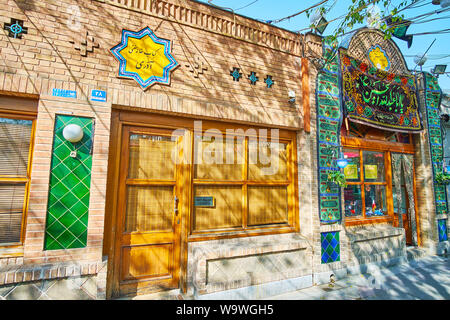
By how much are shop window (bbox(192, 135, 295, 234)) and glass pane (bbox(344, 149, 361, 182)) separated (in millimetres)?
1628

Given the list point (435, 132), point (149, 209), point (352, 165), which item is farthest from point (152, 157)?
point (435, 132)

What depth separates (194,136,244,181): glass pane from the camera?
395 centimetres

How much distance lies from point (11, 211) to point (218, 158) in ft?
Answer: 9.19

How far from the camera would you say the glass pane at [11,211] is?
9.44ft

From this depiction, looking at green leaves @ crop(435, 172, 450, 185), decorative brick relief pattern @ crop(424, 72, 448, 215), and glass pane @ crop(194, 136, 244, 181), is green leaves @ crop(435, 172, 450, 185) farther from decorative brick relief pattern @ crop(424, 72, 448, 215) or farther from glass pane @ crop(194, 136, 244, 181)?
glass pane @ crop(194, 136, 244, 181)

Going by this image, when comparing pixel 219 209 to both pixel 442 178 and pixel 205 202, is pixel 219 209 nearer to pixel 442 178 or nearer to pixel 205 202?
pixel 205 202

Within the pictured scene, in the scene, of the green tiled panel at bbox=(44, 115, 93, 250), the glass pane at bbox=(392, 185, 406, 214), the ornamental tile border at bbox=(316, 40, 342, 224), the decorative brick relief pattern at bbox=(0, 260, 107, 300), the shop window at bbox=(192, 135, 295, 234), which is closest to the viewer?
the decorative brick relief pattern at bbox=(0, 260, 107, 300)

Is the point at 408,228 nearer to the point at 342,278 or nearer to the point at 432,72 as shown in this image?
the point at 342,278

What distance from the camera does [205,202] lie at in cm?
392

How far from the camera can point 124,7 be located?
3.46m

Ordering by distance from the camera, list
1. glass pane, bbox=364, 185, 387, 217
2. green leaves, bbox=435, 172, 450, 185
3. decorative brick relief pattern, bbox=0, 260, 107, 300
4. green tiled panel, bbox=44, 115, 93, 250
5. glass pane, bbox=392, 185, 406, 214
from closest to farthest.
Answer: decorative brick relief pattern, bbox=0, 260, 107, 300 → green tiled panel, bbox=44, 115, 93, 250 → glass pane, bbox=364, 185, 387, 217 → glass pane, bbox=392, 185, 406, 214 → green leaves, bbox=435, 172, 450, 185

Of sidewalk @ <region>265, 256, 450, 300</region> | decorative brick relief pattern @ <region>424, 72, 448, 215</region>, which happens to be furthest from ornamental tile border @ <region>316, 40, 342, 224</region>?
decorative brick relief pattern @ <region>424, 72, 448, 215</region>

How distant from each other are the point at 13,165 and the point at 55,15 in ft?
6.48

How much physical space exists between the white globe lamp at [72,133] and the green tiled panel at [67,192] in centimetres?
8
